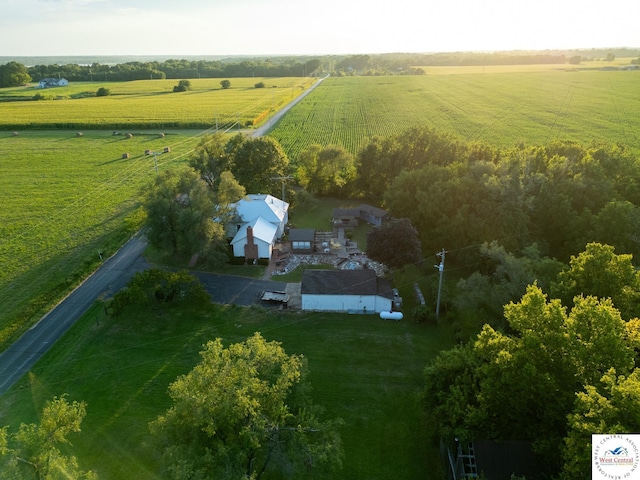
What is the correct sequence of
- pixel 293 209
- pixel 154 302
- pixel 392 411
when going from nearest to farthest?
pixel 392 411 < pixel 154 302 < pixel 293 209

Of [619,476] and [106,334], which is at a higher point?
[619,476]

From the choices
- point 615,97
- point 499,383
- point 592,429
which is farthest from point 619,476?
point 615,97

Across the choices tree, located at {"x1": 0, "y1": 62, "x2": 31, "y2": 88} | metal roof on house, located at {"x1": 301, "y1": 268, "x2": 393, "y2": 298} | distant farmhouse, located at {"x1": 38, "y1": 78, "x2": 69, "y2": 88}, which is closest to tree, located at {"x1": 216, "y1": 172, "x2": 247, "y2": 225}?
metal roof on house, located at {"x1": 301, "y1": 268, "x2": 393, "y2": 298}

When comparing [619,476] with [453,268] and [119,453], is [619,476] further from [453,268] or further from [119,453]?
[453,268]

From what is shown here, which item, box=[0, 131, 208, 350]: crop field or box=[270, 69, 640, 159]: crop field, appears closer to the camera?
box=[0, 131, 208, 350]: crop field

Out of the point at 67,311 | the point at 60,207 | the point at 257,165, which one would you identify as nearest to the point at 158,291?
the point at 67,311

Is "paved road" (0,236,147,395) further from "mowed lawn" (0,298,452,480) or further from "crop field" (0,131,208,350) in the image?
"mowed lawn" (0,298,452,480)
